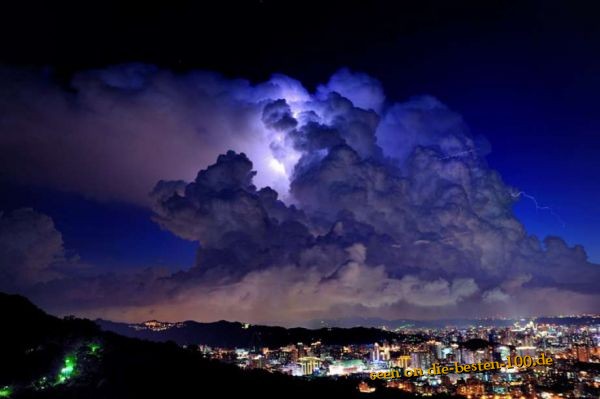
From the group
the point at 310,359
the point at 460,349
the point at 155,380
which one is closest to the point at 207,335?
the point at 310,359

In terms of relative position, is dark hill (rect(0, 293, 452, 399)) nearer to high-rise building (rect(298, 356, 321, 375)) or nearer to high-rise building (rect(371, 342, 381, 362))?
high-rise building (rect(298, 356, 321, 375))

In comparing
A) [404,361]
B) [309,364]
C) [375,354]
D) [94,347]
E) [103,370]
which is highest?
[94,347]

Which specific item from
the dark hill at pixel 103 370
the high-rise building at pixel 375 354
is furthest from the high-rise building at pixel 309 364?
the dark hill at pixel 103 370

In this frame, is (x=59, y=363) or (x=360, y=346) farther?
(x=360, y=346)

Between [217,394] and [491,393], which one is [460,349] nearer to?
[491,393]

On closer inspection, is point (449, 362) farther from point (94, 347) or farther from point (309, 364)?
point (94, 347)

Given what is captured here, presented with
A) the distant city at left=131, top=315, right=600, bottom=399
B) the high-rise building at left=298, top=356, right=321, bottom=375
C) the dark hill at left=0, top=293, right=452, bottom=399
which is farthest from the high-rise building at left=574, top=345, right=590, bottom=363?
the dark hill at left=0, top=293, right=452, bottom=399

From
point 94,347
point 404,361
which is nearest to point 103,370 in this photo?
point 94,347

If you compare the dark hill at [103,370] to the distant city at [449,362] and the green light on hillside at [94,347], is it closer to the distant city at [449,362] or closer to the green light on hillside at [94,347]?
the green light on hillside at [94,347]
